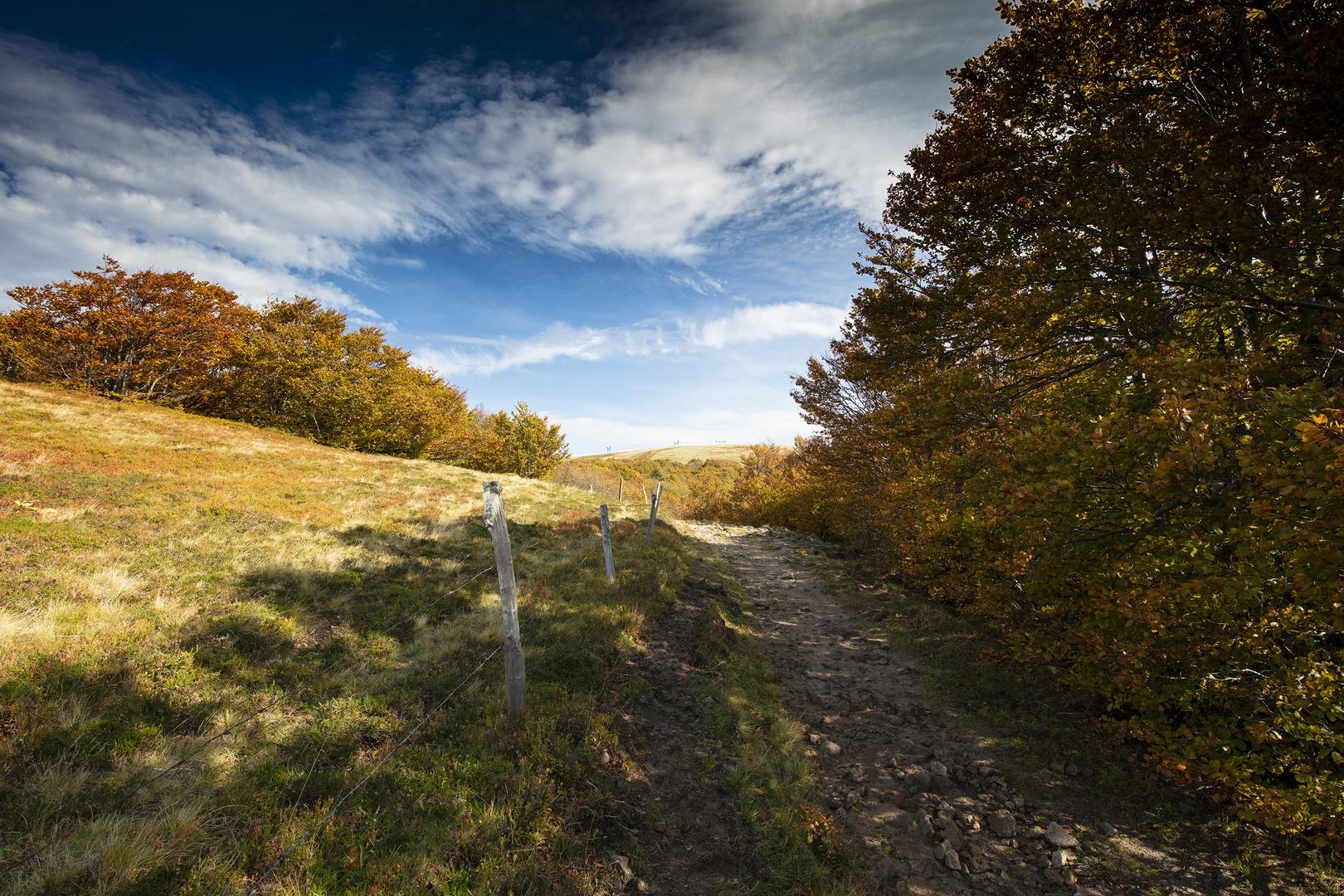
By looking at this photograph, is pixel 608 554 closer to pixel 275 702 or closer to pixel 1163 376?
pixel 275 702

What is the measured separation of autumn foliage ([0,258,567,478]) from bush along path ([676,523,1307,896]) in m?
35.3

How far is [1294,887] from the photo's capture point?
12.6 ft

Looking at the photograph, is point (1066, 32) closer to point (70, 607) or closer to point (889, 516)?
point (889, 516)

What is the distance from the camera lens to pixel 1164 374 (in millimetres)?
4250

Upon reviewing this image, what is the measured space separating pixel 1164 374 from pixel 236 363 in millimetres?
47690

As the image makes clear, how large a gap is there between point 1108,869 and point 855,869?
2.28 meters

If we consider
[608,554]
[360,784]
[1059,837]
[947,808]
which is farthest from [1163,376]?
[608,554]

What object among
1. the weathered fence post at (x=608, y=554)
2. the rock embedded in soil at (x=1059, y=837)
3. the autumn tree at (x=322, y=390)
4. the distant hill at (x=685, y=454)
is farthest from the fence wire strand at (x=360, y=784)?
the distant hill at (x=685, y=454)

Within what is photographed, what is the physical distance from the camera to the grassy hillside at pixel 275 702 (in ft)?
10.5

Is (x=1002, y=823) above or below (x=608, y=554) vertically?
below

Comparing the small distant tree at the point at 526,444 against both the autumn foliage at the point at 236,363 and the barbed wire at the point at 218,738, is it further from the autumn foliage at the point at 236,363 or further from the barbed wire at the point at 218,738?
the barbed wire at the point at 218,738

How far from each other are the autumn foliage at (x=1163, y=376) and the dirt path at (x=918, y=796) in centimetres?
132

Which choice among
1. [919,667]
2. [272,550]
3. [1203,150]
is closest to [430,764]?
[272,550]

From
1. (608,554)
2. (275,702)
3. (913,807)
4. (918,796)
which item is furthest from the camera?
(608,554)
